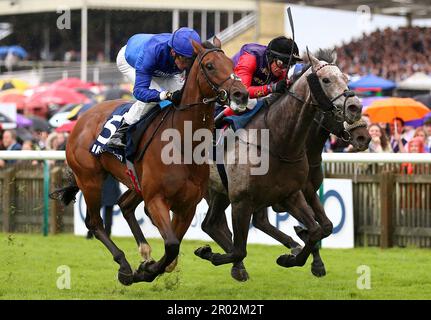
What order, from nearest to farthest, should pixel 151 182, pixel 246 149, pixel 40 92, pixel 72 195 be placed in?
pixel 151 182 → pixel 246 149 → pixel 72 195 → pixel 40 92

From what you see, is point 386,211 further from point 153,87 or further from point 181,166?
point 181,166

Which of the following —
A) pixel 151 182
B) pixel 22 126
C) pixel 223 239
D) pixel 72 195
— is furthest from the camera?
pixel 22 126

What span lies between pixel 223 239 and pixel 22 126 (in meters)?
9.79

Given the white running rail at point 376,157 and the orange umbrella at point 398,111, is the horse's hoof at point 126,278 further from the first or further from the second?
the orange umbrella at point 398,111

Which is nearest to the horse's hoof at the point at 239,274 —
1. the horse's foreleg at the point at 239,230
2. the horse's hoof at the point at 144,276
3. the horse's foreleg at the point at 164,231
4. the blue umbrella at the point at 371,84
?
the horse's foreleg at the point at 239,230

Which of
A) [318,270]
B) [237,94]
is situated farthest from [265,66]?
[318,270]

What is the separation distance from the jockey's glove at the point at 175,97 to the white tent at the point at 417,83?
13.6 meters

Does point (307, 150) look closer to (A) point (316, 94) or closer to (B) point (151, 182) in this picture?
(A) point (316, 94)

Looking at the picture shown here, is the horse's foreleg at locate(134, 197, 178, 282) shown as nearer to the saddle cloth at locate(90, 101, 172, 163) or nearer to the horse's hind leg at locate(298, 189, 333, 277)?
the saddle cloth at locate(90, 101, 172, 163)

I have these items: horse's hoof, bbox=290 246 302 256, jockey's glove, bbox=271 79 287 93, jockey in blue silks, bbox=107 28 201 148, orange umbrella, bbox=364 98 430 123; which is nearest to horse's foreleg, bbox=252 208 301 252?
horse's hoof, bbox=290 246 302 256

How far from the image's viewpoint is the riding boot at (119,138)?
6857mm

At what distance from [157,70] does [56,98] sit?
12.8 m

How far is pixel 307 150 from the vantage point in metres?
7.63
